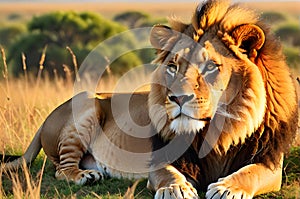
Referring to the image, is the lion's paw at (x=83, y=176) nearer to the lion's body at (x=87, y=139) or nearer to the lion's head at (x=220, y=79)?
the lion's body at (x=87, y=139)

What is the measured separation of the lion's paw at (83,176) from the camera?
4848 mm

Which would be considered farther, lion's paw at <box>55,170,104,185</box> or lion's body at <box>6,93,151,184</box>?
lion's body at <box>6,93,151,184</box>

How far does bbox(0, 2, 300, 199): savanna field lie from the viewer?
4.65 m

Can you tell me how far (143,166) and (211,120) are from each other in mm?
938

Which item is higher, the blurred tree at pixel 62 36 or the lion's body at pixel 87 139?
the lion's body at pixel 87 139

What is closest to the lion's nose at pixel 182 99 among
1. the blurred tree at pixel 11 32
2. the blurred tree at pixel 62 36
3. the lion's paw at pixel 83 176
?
the lion's paw at pixel 83 176

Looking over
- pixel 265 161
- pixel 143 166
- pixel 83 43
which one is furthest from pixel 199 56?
pixel 83 43

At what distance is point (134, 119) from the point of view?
510 cm

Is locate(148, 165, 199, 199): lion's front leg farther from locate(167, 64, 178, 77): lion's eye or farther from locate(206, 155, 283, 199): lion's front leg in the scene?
locate(167, 64, 178, 77): lion's eye

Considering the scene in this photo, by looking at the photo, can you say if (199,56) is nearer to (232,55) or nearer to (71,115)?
(232,55)

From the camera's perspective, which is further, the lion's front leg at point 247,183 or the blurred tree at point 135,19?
the blurred tree at point 135,19

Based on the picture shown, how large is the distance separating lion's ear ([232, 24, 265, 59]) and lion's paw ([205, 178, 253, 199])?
783 millimetres

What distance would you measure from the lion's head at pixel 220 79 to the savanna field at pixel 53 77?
1.09 ft

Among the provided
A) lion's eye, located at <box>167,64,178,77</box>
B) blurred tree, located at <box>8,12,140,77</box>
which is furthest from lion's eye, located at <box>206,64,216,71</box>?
blurred tree, located at <box>8,12,140,77</box>
